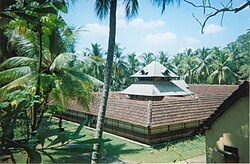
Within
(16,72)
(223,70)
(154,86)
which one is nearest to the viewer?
(16,72)

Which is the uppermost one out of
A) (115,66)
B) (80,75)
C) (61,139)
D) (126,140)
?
(115,66)

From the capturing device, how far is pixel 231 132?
286 cm

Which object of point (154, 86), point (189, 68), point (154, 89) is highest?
point (189, 68)

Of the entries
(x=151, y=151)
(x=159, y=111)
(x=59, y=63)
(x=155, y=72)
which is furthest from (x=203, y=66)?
(x=59, y=63)

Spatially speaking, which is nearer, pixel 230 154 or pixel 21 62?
pixel 230 154

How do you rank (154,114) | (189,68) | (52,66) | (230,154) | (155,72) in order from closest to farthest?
(230,154) < (52,66) < (154,114) < (155,72) < (189,68)

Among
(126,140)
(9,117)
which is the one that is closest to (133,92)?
(126,140)

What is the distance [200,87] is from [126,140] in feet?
43.7

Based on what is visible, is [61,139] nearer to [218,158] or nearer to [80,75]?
[218,158]

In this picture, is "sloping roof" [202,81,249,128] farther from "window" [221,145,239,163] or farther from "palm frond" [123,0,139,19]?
"palm frond" [123,0,139,19]

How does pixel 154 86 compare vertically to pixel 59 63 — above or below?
below

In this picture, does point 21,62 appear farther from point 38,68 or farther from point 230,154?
point 230,154

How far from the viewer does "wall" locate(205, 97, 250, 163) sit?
2.51 m

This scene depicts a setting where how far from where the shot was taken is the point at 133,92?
46.7ft
